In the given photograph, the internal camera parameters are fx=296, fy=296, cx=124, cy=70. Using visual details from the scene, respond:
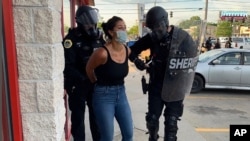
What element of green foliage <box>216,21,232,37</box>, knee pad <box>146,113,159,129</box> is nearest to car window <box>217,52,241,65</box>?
knee pad <box>146,113,159,129</box>

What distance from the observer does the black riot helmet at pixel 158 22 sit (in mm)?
2934

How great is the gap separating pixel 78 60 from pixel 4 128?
5.77 feet

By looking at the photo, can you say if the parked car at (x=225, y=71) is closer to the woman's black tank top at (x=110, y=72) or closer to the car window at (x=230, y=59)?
the car window at (x=230, y=59)

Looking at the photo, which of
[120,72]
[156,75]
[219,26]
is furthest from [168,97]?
[219,26]

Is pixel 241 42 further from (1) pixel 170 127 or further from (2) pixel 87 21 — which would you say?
(2) pixel 87 21

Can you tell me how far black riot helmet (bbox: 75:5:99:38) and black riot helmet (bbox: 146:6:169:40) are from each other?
55 cm

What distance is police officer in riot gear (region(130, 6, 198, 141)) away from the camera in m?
2.98

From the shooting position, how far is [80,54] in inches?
118

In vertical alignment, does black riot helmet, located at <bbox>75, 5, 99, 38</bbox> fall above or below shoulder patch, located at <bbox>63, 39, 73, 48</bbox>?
above

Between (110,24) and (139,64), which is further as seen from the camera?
(139,64)

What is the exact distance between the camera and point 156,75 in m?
3.13

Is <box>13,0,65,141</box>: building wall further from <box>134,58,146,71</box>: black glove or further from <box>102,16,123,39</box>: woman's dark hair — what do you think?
<box>134,58,146,71</box>: black glove

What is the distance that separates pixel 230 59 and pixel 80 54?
6.57m

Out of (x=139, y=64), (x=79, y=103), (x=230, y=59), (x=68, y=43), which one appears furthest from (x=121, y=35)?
(x=230, y=59)
